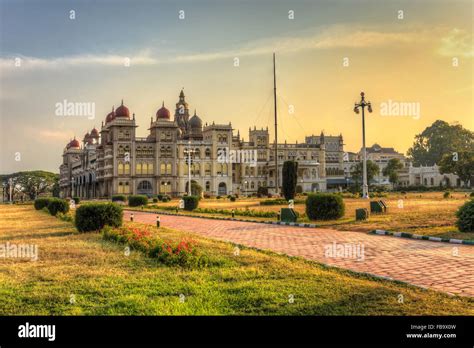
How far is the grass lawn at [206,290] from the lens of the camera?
5.82 meters

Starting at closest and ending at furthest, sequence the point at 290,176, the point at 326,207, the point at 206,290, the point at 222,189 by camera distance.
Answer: the point at 206,290
the point at 326,207
the point at 290,176
the point at 222,189

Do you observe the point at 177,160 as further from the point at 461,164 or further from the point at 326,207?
the point at 326,207

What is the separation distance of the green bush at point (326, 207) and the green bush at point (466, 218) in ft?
20.9

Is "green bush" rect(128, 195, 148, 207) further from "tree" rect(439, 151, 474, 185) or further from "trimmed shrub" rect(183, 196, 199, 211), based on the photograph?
"tree" rect(439, 151, 474, 185)

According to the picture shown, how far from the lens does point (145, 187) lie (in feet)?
251

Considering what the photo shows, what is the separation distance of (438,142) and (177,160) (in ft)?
185

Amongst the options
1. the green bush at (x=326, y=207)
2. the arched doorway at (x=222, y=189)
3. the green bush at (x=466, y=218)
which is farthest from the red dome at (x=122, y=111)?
the green bush at (x=466, y=218)

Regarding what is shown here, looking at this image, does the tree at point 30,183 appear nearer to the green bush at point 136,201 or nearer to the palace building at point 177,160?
the palace building at point 177,160

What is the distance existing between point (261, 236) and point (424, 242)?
4968mm

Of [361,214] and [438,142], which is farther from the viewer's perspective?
[438,142]

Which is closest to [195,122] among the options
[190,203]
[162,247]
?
[190,203]

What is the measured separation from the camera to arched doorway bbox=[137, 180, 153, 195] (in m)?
76.1
